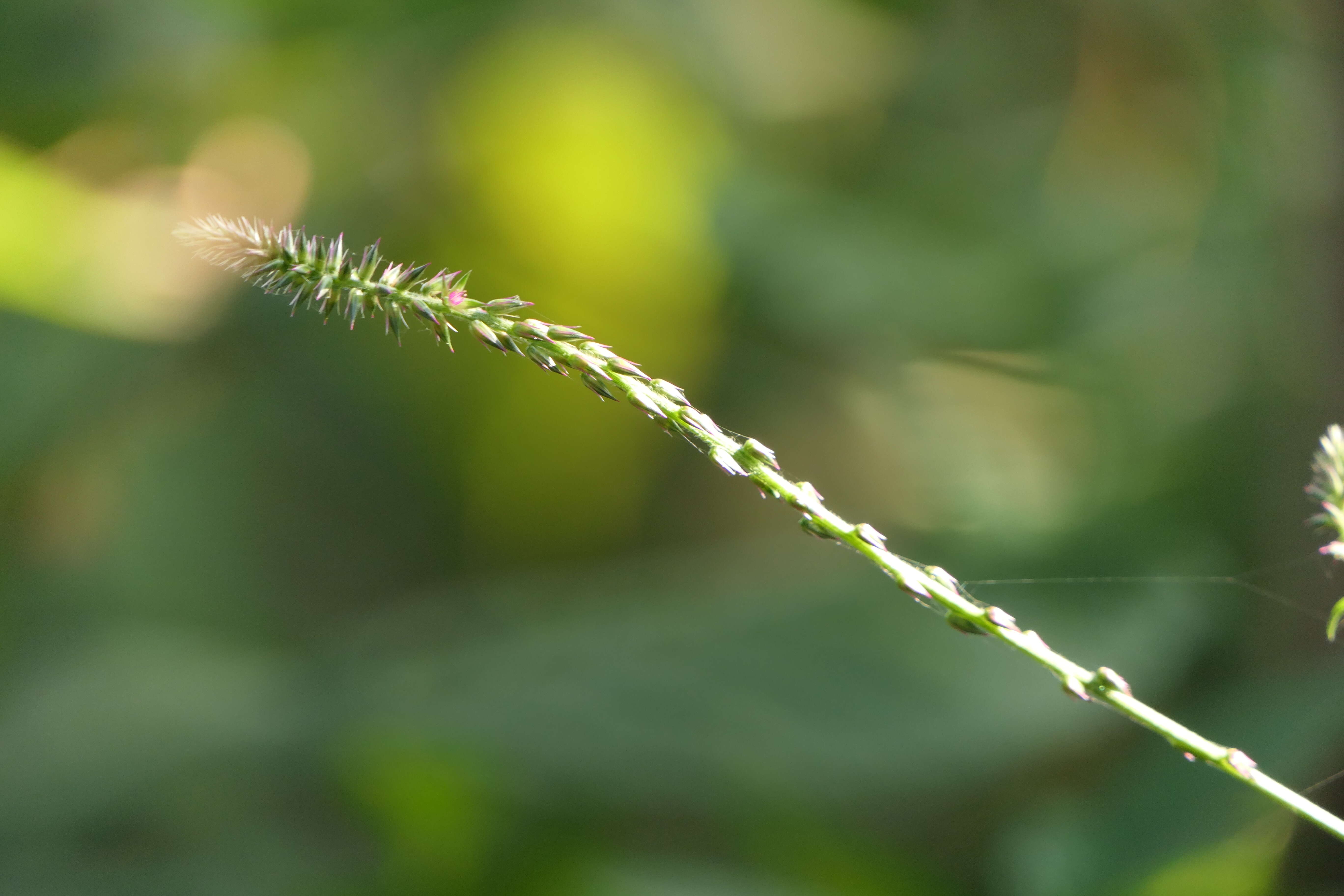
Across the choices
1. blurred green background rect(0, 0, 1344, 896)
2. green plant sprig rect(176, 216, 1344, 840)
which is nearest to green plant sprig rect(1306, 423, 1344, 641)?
green plant sprig rect(176, 216, 1344, 840)

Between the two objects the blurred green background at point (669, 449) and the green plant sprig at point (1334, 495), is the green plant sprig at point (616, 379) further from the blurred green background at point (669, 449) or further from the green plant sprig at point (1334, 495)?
the blurred green background at point (669, 449)

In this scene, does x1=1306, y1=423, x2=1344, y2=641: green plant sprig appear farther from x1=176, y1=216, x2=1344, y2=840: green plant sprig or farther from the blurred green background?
the blurred green background

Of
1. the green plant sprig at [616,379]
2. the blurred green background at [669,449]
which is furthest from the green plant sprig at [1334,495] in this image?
the blurred green background at [669,449]

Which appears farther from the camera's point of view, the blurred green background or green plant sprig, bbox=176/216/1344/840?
the blurred green background

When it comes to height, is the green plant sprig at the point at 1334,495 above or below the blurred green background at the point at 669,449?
below

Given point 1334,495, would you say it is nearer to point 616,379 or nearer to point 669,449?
point 616,379
